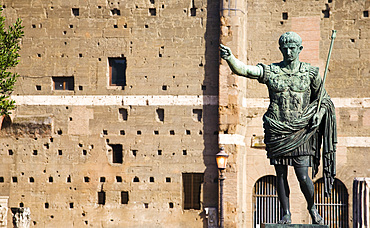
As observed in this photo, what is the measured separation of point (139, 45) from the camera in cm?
2441

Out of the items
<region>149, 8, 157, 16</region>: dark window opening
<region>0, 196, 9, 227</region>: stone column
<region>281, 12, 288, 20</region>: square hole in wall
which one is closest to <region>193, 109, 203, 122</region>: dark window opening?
<region>149, 8, 157, 16</region>: dark window opening

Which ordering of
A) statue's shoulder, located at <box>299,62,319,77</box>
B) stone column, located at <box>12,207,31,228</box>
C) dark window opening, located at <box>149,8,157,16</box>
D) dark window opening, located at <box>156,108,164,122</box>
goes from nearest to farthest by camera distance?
statue's shoulder, located at <box>299,62,319,77</box> → stone column, located at <box>12,207,31,228</box> → dark window opening, located at <box>156,108,164,122</box> → dark window opening, located at <box>149,8,157,16</box>

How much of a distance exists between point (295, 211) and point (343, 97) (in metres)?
4.14

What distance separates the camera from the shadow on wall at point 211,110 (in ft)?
78.1

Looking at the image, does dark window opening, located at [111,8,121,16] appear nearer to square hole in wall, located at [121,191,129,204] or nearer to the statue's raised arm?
square hole in wall, located at [121,191,129,204]

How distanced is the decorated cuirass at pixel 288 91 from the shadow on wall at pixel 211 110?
48.0 ft

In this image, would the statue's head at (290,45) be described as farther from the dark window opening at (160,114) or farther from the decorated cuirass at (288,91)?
the dark window opening at (160,114)

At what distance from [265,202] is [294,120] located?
1527cm

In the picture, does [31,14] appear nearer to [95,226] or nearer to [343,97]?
[95,226]

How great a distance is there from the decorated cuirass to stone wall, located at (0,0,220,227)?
48.1 ft

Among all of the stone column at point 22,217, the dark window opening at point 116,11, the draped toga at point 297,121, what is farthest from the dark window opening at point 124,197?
the draped toga at point 297,121

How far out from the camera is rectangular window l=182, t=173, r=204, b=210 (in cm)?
2386

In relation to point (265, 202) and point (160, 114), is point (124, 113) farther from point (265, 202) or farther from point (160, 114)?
point (265, 202)

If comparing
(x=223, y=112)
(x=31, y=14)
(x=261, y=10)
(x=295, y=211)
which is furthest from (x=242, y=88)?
(x=31, y=14)
